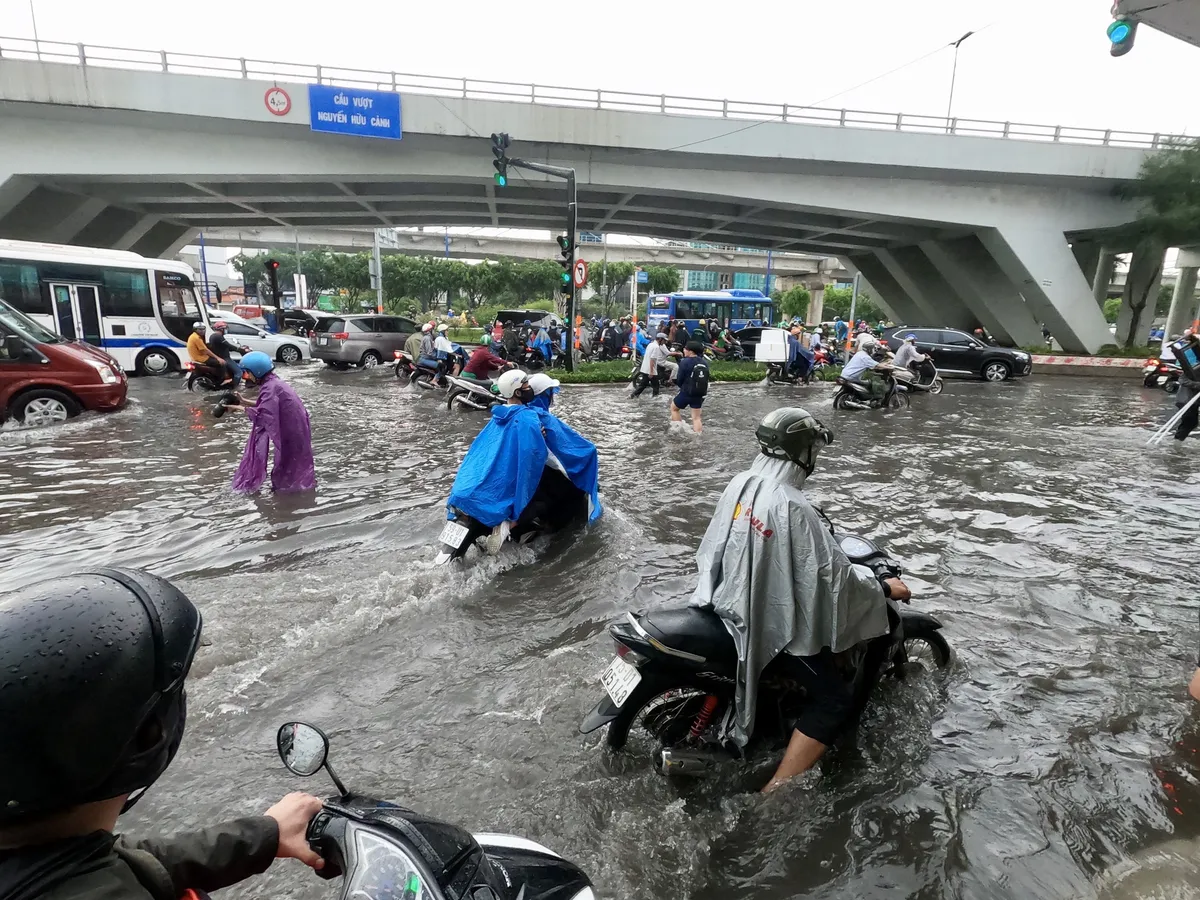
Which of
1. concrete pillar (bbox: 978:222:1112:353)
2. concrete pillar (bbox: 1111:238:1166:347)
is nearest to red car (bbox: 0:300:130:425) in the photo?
concrete pillar (bbox: 978:222:1112:353)

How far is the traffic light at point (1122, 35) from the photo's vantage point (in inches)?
278

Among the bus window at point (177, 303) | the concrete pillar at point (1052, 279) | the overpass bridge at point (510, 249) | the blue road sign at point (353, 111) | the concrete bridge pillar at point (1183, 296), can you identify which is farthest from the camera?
the overpass bridge at point (510, 249)

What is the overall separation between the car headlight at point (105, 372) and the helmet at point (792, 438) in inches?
456

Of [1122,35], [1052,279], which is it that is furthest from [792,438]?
[1052,279]

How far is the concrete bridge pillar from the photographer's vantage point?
30.4m

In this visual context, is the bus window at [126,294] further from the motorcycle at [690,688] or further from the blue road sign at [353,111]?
the motorcycle at [690,688]

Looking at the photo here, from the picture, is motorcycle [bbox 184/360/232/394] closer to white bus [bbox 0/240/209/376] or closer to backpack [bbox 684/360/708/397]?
white bus [bbox 0/240/209/376]

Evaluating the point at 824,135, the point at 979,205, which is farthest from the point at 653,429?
the point at 979,205

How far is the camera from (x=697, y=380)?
10.6 metres

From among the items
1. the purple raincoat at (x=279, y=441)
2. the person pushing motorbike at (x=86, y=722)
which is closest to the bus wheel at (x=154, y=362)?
the purple raincoat at (x=279, y=441)

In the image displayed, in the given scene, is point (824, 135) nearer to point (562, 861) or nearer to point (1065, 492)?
point (1065, 492)

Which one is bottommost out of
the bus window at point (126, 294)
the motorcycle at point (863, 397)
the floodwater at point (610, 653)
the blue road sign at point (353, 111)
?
the floodwater at point (610, 653)

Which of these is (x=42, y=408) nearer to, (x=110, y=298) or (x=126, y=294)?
(x=110, y=298)

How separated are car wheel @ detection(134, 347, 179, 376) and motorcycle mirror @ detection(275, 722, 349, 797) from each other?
18.3 m
